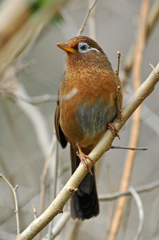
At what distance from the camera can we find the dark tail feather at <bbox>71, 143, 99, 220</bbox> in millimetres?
4156

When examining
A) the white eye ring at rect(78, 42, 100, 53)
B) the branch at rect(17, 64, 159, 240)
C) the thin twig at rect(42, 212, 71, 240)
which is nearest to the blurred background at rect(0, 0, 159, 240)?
the thin twig at rect(42, 212, 71, 240)

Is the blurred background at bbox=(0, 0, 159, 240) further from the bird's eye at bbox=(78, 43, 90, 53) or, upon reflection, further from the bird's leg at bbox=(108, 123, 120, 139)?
the bird's leg at bbox=(108, 123, 120, 139)

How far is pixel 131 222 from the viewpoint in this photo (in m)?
5.96

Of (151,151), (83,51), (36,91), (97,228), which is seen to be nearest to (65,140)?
(83,51)

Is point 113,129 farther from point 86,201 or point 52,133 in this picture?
point 52,133

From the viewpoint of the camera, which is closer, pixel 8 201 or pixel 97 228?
pixel 8 201

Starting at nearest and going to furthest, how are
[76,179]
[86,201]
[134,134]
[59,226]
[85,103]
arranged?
1. [76,179]
2. [85,103]
3. [59,226]
4. [86,201]
5. [134,134]

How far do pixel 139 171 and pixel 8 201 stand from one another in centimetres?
269

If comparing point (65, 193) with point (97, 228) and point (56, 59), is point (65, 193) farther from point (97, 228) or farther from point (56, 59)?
point (56, 59)

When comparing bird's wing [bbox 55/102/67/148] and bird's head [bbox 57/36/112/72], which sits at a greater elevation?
bird's head [bbox 57/36/112/72]

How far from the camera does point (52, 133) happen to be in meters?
6.30

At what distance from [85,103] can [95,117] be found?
202mm

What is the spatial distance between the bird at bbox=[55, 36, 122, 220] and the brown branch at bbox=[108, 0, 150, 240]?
0.37 metres

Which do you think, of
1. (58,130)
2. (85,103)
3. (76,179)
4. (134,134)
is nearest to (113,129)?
(85,103)
